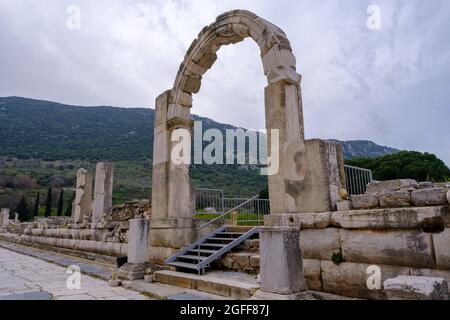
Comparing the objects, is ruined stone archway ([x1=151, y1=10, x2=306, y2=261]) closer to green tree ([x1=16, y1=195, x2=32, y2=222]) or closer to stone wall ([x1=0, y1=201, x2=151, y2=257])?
stone wall ([x1=0, y1=201, x2=151, y2=257])

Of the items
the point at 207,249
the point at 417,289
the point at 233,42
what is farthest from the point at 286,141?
the point at 233,42

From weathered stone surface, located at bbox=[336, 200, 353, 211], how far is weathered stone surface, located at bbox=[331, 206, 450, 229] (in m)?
0.11

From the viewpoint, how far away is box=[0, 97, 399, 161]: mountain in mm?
62406

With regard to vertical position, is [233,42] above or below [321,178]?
above

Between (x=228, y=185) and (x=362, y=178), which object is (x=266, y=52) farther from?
(x=228, y=185)

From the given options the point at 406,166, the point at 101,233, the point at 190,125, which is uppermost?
the point at 406,166

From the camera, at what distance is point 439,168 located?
18188 mm

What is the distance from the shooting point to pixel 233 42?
7895mm

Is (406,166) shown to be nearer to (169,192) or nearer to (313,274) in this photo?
(169,192)

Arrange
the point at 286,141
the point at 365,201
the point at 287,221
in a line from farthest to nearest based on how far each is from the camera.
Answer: the point at 286,141 < the point at 287,221 < the point at 365,201

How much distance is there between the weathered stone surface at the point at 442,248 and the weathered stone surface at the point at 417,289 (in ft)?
1.39

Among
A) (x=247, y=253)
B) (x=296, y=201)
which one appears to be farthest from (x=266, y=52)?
(x=247, y=253)

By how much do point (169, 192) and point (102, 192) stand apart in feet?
15.5

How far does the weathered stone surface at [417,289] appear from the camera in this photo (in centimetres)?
267
